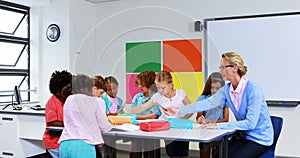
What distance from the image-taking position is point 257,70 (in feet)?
14.6

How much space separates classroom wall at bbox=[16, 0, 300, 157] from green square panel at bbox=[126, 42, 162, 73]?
0.32 ft

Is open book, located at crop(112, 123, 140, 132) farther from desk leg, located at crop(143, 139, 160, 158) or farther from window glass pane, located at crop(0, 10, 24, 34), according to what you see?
window glass pane, located at crop(0, 10, 24, 34)

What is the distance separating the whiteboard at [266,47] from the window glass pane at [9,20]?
291cm

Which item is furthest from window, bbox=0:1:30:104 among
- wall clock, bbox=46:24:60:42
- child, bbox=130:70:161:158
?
child, bbox=130:70:161:158

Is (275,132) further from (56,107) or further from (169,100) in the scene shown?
(56,107)

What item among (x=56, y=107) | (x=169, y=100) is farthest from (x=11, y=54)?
(x=169, y=100)

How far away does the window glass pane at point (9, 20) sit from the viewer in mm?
4906

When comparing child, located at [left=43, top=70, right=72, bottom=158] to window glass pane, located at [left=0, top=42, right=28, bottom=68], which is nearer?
child, located at [left=43, top=70, right=72, bottom=158]

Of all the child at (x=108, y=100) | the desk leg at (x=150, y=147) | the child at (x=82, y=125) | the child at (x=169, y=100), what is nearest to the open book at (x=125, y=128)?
the child at (x=82, y=125)

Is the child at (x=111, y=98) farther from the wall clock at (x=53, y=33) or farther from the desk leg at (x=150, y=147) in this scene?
the wall clock at (x=53, y=33)

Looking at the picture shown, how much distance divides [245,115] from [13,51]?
3828mm

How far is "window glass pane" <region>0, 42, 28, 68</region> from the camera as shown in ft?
16.1

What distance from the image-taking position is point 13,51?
16.8ft

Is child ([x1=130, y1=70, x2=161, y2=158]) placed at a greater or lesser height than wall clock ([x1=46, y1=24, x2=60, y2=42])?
lesser
